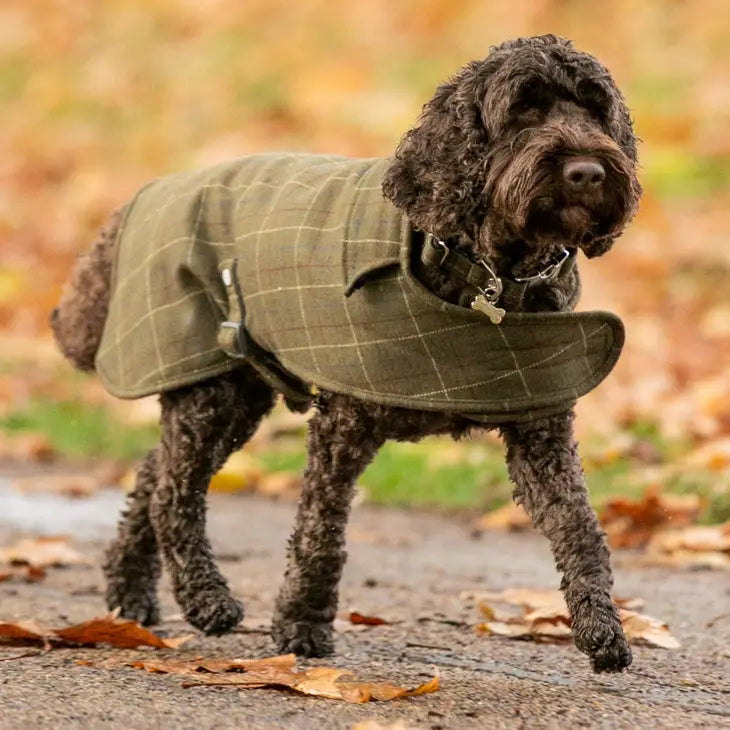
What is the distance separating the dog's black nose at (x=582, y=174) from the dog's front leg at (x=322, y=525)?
1025 millimetres

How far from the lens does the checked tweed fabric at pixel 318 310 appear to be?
4277 mm

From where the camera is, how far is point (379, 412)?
4.44 m

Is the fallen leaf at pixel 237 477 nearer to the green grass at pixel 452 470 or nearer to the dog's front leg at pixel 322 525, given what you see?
the green grass at pixel 452 470

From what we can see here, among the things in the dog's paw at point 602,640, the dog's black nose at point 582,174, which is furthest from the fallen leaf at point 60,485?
the dog's black nose at point 582,174

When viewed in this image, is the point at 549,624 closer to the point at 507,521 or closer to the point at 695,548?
the point at 695,548

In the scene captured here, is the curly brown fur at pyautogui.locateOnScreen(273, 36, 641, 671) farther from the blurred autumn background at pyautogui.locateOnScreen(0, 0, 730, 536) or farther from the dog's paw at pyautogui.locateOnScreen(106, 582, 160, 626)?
the blurred autumn background at pyautogui.locateOnScreen(0, 0, 730, 536)

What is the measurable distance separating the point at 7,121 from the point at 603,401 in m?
14.7

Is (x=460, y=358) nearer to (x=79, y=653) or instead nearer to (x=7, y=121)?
(x=79, y=653)

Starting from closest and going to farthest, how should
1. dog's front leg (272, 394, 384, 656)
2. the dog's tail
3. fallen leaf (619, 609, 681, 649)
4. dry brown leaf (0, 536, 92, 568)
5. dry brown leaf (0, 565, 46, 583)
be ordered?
dog's front leg (272, 394, 384, 656)
fallen leaf (619, 609, 681, 649)
the dog's tail
dry brown leaf (0, 565, 46, 583)
dry brown leaf (0, 536, 92, 568)

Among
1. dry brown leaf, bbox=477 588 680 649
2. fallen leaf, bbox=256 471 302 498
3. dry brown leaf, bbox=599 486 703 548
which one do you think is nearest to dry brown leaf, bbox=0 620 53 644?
dry brown leaf, bbox=477 588 680 649

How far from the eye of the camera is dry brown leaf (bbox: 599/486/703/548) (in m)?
7.12

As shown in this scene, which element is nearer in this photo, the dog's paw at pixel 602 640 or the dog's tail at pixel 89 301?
the dog's paw at pixel 602 640

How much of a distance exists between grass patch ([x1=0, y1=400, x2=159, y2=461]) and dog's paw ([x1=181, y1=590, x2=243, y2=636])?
506 centimetres

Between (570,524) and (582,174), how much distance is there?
1.06m
